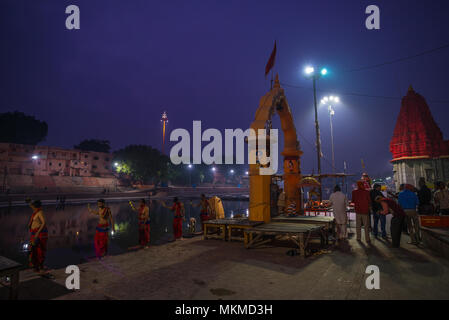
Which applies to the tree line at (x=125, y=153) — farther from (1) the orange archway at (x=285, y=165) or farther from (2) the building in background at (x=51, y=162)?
(1) the orange archway at (x=285, y=165)

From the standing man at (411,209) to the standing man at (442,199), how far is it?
1.37 metres

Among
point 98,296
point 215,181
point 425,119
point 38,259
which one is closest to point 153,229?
point 38,259

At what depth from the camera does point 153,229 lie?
1994 cm

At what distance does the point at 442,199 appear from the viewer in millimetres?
9250

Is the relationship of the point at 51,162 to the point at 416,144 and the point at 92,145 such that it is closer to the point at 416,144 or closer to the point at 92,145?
the point at 92,145

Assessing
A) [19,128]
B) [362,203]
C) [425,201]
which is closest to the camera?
[362,203]

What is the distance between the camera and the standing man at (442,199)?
9.16 metres

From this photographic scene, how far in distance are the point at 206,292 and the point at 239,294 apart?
67cm

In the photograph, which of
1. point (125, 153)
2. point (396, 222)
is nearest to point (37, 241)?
point (396, 222)

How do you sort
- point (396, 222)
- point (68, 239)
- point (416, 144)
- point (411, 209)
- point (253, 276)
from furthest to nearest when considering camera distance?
point (416, 144) → point (68, 239) → point (411, 209) → point (396, 222) → point (253, 276)

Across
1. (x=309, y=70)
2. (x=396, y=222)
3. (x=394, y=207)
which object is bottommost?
(x=396, y=222)

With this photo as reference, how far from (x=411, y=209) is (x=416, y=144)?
837 inches

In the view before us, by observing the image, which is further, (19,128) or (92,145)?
(92,145)

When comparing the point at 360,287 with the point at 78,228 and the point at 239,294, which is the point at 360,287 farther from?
the point at 78,228
